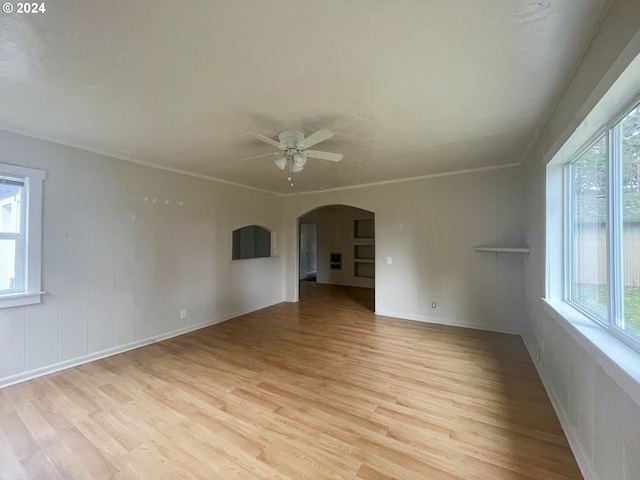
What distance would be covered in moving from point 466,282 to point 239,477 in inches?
158

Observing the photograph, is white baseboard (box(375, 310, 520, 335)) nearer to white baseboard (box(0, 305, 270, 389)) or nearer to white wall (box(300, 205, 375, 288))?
white baseboard (box(0, 305, 270, 389))

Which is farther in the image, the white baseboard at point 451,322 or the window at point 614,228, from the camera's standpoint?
the white baseboard at point 451,322

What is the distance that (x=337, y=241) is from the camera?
8906mm

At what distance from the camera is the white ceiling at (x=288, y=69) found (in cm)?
122

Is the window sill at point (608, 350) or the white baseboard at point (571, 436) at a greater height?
the window sill at point (608, 350)

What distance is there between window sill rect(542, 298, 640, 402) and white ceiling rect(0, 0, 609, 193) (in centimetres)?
164

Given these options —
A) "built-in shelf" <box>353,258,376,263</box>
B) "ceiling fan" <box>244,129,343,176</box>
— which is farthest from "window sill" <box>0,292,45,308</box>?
"built-in shelf" <box>353,258,376,263</box>

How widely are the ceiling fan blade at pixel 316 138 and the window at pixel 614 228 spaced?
1.79m

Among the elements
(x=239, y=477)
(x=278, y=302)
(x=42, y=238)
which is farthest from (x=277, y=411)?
(x=278, y=302)

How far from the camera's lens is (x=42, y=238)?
270 cm

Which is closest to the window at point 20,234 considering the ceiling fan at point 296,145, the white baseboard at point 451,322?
the ceiling fan at point 296,145

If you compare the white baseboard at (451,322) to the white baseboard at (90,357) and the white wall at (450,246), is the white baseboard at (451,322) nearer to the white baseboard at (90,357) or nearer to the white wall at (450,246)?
the white wall at (450,246)

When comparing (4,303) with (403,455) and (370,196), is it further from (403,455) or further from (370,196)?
(370,196)

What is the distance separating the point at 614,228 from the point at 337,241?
7524 millimetres
